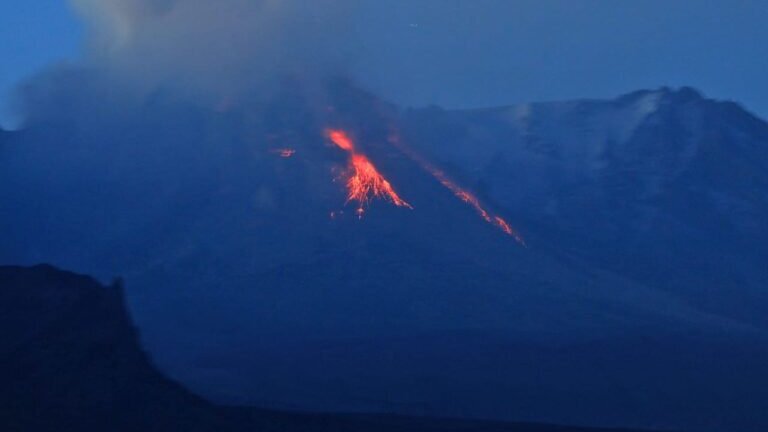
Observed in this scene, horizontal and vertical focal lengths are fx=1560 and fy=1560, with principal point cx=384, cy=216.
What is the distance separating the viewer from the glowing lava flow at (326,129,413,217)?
69.1 m

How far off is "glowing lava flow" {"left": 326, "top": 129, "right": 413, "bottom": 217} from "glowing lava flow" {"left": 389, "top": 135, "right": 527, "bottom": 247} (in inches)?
155

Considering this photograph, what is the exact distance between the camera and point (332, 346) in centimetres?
5444

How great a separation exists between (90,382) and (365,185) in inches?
1195

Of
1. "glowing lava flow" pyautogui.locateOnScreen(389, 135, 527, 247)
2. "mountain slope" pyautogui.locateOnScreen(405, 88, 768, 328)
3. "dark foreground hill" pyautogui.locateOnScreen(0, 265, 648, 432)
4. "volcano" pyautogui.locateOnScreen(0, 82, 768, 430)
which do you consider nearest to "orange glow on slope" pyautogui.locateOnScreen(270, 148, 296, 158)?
"volcano" pyautogui.locateOnScreen(0, 82, 768, 430)

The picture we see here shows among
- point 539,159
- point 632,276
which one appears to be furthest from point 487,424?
point 539,159

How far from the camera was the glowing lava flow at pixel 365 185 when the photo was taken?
69125 mm

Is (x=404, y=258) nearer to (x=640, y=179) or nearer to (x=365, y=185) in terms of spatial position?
A: (x=365, y=185)

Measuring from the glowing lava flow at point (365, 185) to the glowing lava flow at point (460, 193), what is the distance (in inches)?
155

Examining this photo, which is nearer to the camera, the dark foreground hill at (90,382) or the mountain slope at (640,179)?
the dark foreground hill at (90,382)

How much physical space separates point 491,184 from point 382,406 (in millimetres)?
41850

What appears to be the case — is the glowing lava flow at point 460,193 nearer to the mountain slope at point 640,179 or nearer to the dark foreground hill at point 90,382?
the mountain slope at point 640,179

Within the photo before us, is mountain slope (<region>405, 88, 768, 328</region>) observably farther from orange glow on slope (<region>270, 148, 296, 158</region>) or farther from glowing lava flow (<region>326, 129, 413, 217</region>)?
orange glow on slope (<region>270, 148, 296, 158</region>)

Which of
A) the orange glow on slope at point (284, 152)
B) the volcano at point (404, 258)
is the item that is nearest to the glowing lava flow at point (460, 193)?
the volcano at point (404, 258)

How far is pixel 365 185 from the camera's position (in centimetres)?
7025
